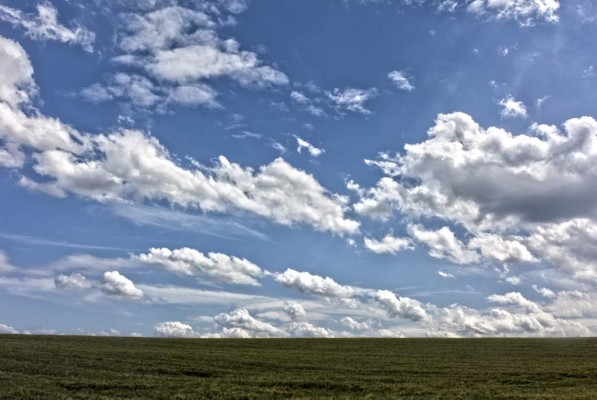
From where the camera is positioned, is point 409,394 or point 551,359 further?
point 551,359

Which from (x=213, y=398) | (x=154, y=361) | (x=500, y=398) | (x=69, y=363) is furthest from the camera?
(x=154, y=361)

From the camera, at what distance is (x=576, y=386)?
33.2 meters

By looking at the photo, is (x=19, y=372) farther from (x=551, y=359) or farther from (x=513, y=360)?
(x=551, y=359)

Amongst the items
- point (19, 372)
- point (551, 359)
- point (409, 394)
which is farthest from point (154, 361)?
point (551, 359)

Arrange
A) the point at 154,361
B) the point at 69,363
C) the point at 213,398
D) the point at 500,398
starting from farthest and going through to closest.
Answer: the point at 154,361 < the point at 69,363 < the point at 500,398 < the point at 213,398

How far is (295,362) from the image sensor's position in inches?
1720

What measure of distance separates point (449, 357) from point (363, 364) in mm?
13040

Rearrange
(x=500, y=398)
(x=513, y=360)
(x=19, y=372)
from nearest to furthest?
(x=500, y=398) < (x=19, y=372) < (x=513, y=360)

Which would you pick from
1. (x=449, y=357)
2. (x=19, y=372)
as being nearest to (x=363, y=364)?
(x=449, y=357)

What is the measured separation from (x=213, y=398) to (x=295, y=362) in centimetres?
1857

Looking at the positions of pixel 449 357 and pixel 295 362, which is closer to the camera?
pixel 295 362

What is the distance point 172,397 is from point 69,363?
15140mm

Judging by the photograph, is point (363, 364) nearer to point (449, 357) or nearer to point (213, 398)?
point (449, 357)

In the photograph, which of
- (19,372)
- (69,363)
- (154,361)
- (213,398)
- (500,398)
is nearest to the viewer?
(213,398)
